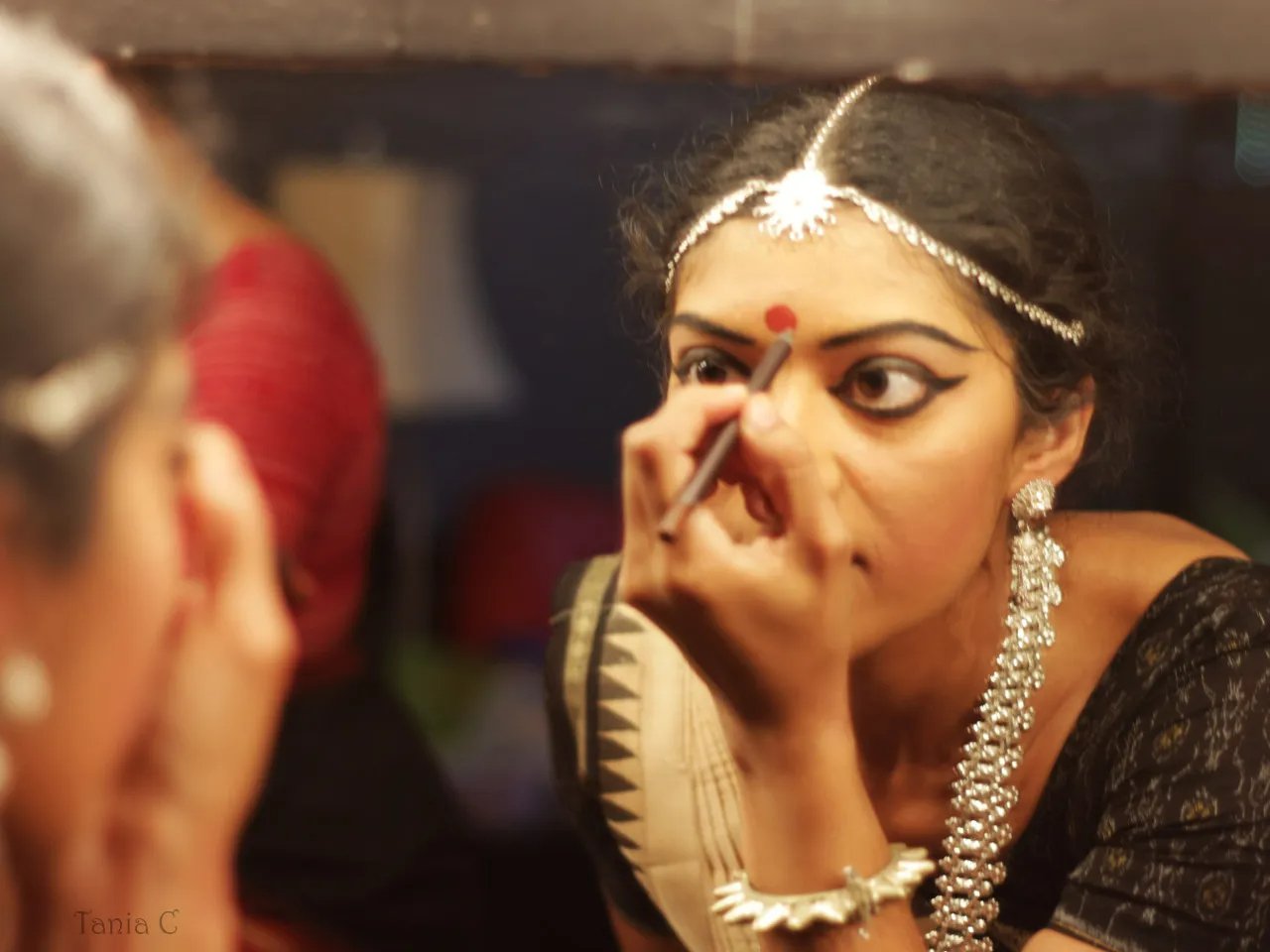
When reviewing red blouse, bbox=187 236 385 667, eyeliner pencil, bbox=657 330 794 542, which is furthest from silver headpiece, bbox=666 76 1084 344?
red blouse, bbox=187 236 385 667

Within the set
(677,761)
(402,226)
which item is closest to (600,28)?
(402,226)

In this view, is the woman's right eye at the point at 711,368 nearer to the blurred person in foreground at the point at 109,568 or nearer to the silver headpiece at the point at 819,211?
the silver headpiece at the point at 819,211

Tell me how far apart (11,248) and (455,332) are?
587 mm

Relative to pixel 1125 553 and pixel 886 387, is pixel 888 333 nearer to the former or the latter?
pixel 886 387

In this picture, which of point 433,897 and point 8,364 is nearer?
point 8,364

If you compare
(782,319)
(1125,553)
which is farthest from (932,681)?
(782,319)

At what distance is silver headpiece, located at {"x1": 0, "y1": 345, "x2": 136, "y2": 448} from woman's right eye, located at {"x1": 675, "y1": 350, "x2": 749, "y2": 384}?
341mm

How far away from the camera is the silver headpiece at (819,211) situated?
845mm

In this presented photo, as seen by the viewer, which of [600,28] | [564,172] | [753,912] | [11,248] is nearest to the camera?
[11,248]

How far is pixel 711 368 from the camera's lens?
859 millimetres

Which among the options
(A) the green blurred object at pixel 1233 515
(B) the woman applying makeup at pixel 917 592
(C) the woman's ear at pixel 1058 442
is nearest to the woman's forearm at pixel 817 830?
(B) the woman applying makeup at pixel 917 592

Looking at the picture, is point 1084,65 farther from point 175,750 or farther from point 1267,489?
point 175,750

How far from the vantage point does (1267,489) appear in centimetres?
114

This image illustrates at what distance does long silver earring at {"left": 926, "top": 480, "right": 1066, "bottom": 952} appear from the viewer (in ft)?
3.02
